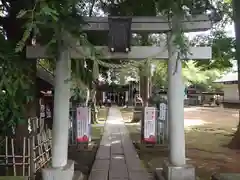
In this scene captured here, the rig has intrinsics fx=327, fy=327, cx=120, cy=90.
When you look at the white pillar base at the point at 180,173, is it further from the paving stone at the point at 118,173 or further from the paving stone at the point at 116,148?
the paving stone at the point at 116,148

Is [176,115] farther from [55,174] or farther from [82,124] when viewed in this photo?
[82,124]

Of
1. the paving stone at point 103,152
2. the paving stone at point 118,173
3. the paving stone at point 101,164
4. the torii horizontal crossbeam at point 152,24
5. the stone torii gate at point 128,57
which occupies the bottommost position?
the paving stone at point 118,173

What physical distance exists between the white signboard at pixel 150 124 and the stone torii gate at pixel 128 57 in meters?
4.40

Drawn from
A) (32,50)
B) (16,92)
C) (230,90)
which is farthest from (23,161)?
(230,90)

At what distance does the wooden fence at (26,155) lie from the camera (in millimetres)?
5957

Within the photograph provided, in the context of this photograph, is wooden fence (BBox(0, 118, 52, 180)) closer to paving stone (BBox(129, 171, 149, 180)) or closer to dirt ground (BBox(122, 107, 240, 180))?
paving stone (BBox(129, 171, 149, 180))

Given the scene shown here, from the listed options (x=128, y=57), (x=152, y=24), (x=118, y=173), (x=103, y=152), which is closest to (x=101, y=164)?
(x=118, y=173)

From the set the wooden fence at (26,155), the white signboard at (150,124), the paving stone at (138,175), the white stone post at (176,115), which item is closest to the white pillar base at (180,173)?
the white stone post at (176,115)

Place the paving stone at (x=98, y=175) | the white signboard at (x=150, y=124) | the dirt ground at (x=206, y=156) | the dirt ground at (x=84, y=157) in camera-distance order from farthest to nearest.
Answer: the white signboard at (x=150, y=124), the dirt ground at (x=206, y=156), the dirt ground at (x=84, y=157), the paving stone at (x=98, y=175)

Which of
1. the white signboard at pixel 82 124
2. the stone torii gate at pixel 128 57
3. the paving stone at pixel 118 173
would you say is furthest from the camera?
the white signboard at pixel 82 124

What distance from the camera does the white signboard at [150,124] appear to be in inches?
425

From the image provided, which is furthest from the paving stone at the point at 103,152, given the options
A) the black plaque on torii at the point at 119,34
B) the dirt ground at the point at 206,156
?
the black plaque on torii at the point at 119,34

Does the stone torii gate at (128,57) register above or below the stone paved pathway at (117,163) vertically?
above

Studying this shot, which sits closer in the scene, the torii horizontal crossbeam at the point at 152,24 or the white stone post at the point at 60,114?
the white stone post at the point at 60,114
